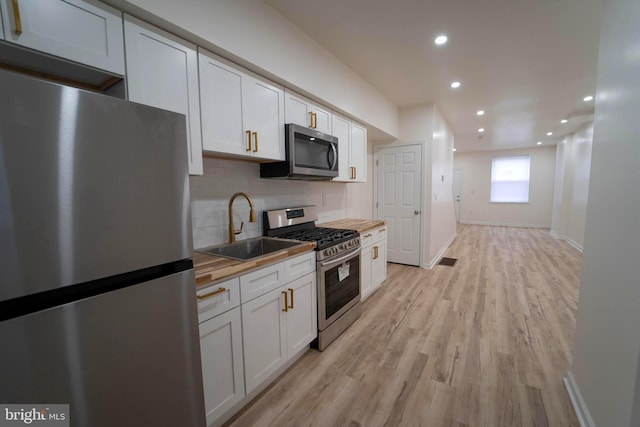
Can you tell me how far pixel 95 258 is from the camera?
2.59ft

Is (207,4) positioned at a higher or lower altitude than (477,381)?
higher

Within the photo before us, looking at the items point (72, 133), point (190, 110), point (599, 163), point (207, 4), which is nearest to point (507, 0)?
point (599, 163)

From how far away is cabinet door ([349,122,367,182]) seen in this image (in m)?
3.21

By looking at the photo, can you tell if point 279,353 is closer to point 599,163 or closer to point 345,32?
point 599,163

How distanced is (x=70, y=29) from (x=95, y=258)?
3.32ft

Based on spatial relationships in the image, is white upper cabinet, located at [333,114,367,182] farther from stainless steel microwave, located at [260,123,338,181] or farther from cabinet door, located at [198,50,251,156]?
cabinet door, located at [198,50,251,156]

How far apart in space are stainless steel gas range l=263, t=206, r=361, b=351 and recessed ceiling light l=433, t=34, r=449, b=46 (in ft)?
6.41

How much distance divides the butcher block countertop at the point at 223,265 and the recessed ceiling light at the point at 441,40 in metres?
2.28

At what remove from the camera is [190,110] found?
1506 mm

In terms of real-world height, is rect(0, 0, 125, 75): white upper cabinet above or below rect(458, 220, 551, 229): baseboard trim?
above

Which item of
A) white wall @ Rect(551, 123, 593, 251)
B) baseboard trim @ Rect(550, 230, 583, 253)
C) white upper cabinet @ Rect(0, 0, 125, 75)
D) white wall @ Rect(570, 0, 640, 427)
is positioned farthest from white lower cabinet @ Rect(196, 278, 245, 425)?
baseboard trim @ Rect(550, 230, 583, 253)

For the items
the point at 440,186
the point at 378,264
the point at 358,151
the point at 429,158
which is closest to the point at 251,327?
the point at 378,264

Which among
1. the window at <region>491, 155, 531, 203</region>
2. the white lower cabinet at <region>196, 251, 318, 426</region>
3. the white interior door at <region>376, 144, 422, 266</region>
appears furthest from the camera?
the window at <region>491, 155, 531, 203</region>

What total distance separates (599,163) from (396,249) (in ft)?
10.9
